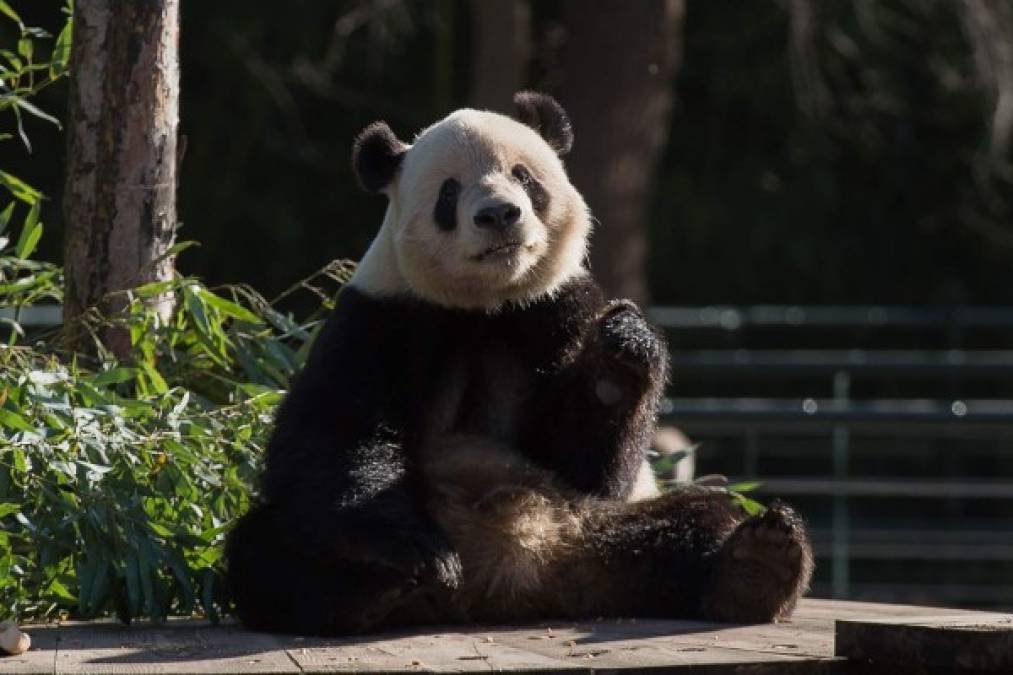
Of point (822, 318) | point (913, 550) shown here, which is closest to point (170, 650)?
point (913, 550)

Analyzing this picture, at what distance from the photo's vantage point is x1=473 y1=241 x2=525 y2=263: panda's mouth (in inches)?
179

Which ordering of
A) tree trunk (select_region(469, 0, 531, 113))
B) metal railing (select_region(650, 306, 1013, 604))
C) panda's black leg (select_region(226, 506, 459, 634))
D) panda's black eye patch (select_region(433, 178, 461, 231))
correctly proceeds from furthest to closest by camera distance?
tree trunk (select_region(469, 0, 531, 113)), metal railing (select_region(650, 306, 1013, 604)), panda's black eye patch (select_region(433, 178, 461, 231)), panda's black leg (select_region(226, 506, 459, 634))

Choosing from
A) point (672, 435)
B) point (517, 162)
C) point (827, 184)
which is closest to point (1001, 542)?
point (672, 435)

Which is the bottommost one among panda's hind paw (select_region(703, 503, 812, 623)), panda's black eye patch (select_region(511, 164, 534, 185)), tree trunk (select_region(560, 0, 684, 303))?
panda's hind paw (select_region(703, 503, 812, 623))

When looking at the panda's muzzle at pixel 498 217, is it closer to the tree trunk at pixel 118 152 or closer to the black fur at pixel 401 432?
the black fur at pixel 401 432

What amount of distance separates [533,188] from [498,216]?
27 centimetres

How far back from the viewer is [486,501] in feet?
14.7

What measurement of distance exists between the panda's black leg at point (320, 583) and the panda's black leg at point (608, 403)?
0.55 metres

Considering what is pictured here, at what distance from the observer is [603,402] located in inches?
180

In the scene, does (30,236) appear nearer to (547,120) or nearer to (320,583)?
(547,120)

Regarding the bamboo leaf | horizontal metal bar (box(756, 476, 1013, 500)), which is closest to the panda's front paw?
the bamboo leaf

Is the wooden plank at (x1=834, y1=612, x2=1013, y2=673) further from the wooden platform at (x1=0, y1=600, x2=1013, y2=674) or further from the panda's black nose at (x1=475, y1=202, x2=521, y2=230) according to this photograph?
the panda's black nose at (x1=475, y1=202, x2=521, y2=230)

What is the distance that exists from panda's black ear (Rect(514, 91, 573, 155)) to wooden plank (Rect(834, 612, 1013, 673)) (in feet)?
5.94

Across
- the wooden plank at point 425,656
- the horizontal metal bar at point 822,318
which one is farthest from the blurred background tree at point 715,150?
the wooden plank at point 425,656
